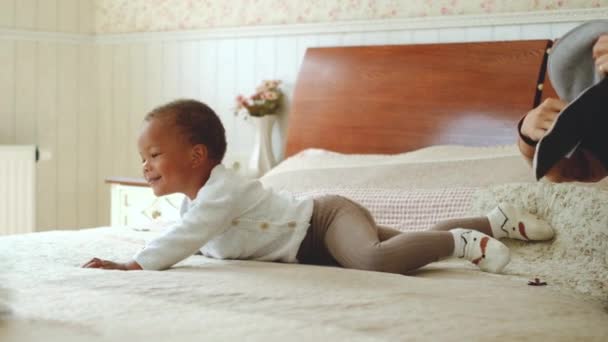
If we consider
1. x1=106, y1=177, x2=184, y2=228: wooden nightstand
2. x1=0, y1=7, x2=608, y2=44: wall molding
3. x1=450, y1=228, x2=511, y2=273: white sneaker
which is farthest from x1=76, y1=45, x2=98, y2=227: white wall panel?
x1=450, y1=228, x2=511, y2=273: white sneaker

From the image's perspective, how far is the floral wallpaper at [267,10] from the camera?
9.84 ft

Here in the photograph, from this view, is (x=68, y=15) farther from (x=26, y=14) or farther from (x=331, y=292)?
(x=331, y=292)

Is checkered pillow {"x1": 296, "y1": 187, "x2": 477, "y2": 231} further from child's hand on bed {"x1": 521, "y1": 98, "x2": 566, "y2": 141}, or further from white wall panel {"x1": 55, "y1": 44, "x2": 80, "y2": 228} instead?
white wall panel {"x1": 55, "y1": 44, "x2": 80, "y2": 228}

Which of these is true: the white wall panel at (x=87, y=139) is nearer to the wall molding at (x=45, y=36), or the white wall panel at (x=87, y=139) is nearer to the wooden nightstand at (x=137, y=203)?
the wall molding at (x=45, y=36)

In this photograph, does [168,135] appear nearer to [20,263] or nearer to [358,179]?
[20,263]

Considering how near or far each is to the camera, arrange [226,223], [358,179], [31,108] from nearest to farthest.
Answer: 1. [226,223]
2. [358,179]
3. [31,108]

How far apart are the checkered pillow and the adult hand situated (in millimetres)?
913

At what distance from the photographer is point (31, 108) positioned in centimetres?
400

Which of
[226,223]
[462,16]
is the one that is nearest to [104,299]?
[226,223]

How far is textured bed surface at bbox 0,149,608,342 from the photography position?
49.1 inches

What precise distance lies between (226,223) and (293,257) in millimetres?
178

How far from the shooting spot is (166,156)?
2.09 meters

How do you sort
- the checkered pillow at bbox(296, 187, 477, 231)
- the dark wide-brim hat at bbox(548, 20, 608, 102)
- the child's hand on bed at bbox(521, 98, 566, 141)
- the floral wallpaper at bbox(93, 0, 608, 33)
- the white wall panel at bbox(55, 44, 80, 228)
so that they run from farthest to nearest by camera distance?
the white wall panel at bbox(55, 44, 80, 228)
the floral wallpaper at bbox(93, 0, 608, 33)
the checkered pillow at bbox(296, 187, 477, 231)
the child's hand on bed at bbox(521, 98, 566, 141)
the dark wide-brim hat at bbox(548, 20, 608, 102)

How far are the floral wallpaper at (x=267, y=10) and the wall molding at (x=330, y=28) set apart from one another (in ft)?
0.08
